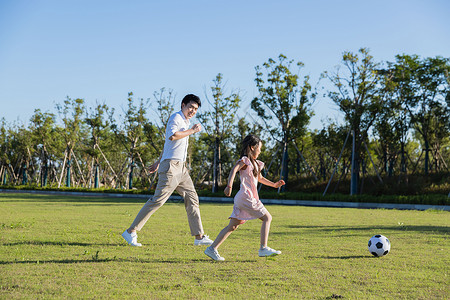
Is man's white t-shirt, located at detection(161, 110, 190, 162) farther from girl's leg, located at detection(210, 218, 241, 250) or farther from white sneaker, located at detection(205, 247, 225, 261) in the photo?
white sneaker, located at detection(205, 247, 225, 261)

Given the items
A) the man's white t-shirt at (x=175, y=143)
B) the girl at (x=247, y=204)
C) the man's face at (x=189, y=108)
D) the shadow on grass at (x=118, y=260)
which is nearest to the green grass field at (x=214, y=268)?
the shadow on grass at (x=118, y=260)

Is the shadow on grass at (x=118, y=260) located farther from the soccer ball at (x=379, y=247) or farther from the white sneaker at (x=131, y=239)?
the soccer ball at (x=379, y=247)

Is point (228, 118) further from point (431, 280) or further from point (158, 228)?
point (431, 280)

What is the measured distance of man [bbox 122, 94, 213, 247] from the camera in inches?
229

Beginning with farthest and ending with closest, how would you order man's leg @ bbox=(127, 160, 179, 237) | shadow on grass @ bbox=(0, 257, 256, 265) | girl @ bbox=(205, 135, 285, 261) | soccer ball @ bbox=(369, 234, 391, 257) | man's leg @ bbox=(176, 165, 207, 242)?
man's leg @ bbox=(176, 165, 207, 242) < man's leg @ bbox=(127, 160, 179, 237) < soccer ball @ bbox=(369, 234, 391, 257) < girl @ bbox=(205, 135, 285, 261) < shadow on grass @ bbox=(0, 257, 256, 265)

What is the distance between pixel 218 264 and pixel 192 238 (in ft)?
7.15

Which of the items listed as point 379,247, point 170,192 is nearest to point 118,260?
point 170,192

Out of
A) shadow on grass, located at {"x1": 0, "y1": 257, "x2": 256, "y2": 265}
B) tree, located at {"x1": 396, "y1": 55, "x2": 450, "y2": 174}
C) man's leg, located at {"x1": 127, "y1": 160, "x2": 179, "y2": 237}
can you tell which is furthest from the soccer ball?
tree, located at {"x1": 396, "y1": 55, "x2": 450, "y2": 174}

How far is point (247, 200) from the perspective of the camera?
5.06m

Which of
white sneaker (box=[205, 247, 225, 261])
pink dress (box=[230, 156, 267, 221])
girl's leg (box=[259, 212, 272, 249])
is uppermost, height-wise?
pink dress (box=[230, 156, 267, 221])

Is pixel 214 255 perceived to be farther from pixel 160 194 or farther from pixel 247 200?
pixel 160 194

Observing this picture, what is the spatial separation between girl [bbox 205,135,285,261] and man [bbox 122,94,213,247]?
2.61 ft

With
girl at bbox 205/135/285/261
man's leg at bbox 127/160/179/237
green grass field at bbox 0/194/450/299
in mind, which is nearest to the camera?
green grass field at bbox 0/194/450/299

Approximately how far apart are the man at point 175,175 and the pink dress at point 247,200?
2.89ft
